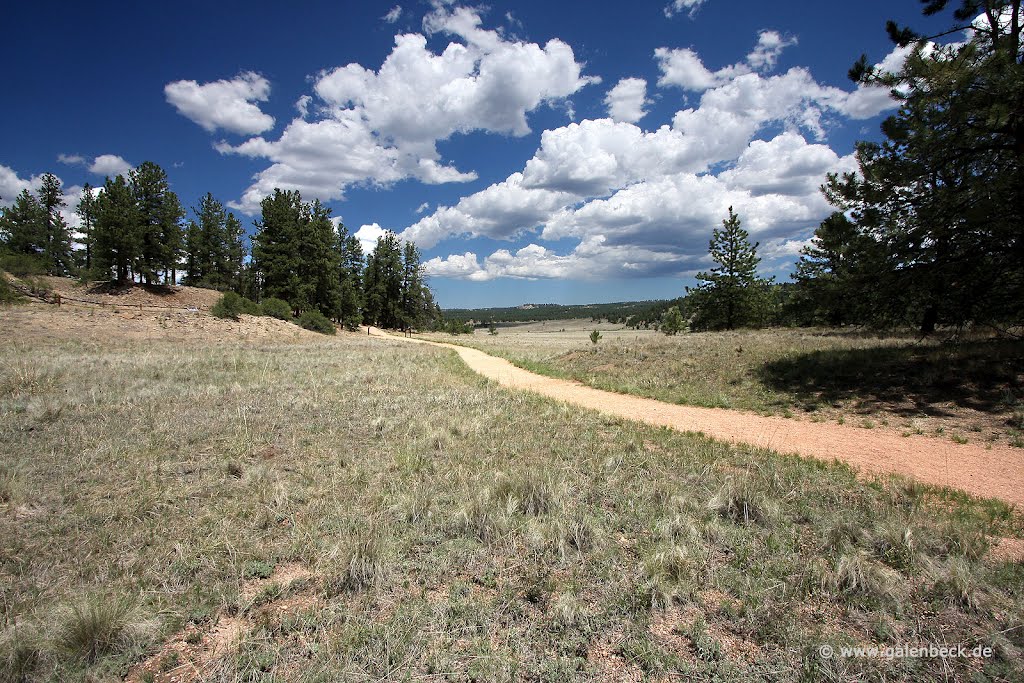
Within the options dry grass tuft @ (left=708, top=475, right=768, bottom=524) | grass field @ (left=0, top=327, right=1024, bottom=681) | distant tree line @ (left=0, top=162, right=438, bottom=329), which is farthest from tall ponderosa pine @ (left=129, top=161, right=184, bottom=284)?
dry grass tuft @ (left=708, top=475, right=768, bottom=524)

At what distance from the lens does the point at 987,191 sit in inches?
387

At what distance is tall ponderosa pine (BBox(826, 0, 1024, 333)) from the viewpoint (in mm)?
9719

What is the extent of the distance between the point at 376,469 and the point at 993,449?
10.2 metres

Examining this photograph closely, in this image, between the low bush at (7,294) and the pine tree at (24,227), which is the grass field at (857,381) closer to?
the low bush at (7,294)

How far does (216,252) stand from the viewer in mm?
67375

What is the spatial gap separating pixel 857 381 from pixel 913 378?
3.67 ft

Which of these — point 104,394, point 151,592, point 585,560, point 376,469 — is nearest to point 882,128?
point 585,560

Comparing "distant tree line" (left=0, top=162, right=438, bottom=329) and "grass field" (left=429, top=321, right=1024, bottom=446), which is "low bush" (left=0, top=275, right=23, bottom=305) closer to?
"distant tree line" (left=0, top=162, right=438, bottom=329)

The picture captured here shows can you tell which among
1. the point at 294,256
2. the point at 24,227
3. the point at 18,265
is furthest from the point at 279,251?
the point at 24,227

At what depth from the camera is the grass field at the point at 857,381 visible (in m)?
8.63

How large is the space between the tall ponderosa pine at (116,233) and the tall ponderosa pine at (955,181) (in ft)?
184

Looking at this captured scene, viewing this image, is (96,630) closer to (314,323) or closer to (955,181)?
(955,181)

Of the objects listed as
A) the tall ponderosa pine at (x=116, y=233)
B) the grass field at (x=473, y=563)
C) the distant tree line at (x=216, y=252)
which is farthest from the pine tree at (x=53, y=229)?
the grass field at (x=473, y=563)

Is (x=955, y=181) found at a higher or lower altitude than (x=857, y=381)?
higher
